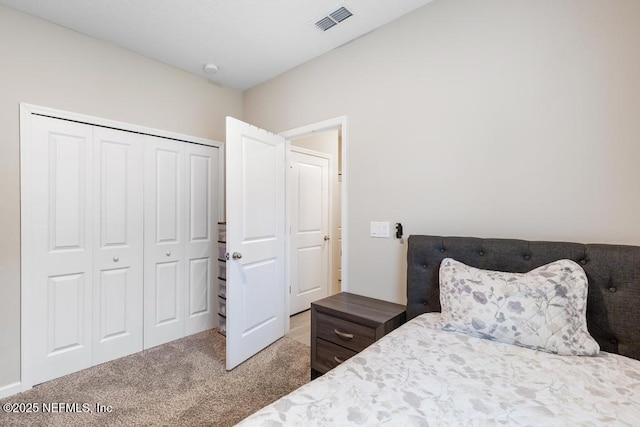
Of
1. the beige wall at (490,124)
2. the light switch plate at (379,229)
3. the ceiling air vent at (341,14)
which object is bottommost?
the light switch plate at (379,229)

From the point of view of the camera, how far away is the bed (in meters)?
0.82

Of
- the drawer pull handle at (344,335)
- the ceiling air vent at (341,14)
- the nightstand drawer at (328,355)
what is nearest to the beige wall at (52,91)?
the ceiling air vent at (341,14)

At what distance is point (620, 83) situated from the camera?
4.55 ft

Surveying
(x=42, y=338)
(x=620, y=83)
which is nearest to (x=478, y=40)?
(x=620, y=83)

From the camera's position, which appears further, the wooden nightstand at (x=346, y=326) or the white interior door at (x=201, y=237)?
the white interior door at (x=201, y=237)

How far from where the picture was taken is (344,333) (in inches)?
75.0

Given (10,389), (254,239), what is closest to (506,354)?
(254,239)

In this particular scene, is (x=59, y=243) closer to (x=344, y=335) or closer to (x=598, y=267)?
(x=344, y=335)

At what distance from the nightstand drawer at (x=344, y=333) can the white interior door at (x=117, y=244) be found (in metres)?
1.70

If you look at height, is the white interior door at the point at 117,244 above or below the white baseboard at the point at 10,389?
above

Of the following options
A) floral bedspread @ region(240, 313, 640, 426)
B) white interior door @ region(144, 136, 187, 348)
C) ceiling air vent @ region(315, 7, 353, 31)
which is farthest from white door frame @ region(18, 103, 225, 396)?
floral bedspread @ region(240, 313, 640, 426)

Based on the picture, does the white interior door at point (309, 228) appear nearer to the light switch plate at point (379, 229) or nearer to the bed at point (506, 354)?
the light switch plate at point (379, 229)

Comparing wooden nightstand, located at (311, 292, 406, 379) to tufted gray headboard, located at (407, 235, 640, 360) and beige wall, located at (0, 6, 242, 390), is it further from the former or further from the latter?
beige wall, located at (0, 6, 242, 390)

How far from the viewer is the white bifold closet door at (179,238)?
105 inches
